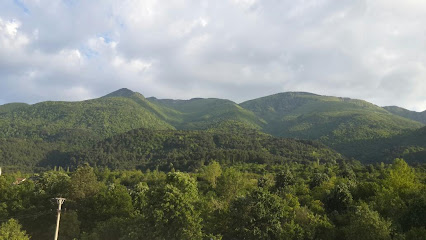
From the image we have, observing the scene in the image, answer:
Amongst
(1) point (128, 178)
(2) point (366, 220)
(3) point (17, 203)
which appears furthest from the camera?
(1) point (128, 178)

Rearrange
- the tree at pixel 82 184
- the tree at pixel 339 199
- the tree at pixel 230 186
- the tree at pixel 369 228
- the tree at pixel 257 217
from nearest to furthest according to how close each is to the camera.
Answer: the tree at pixel 369 228 → the tree at pixel 257 217 → the tree at pixel 339 199 → the tree at pixel 82 184 → the tree at pixel 230 186

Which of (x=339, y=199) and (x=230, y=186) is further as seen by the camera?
(x=230, y=186)

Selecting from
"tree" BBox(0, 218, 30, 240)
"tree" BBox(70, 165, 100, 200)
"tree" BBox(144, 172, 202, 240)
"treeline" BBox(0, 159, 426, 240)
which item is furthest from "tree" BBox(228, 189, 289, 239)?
"tree" BBox(70, 165, 100, 200)

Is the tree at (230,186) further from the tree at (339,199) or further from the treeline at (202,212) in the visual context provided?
the tree at (339,199)

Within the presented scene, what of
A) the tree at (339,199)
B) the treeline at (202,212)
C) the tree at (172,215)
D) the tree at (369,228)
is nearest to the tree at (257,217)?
the treeline at (202,212)

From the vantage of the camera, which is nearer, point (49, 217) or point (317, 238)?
point (317, 238)

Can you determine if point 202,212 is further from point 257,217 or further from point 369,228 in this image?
point 369,228

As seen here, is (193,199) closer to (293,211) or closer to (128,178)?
(293,211)

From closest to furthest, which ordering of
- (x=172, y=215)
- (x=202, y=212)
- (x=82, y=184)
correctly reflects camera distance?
(x=172, y=215) < (x=202, y=212) < (x=82, y=184)

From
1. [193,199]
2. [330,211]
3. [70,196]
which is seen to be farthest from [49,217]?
[330,211]

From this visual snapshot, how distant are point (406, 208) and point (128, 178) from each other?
12569 centimetres

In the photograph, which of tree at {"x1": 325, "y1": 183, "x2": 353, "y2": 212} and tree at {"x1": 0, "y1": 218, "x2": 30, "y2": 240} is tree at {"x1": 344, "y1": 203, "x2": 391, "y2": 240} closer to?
tree at {"x1": 325, "y1": 183, "x2": 353, "y2": 212}

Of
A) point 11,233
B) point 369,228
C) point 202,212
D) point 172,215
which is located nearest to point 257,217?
point 202,212

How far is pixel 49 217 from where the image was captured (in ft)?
207
